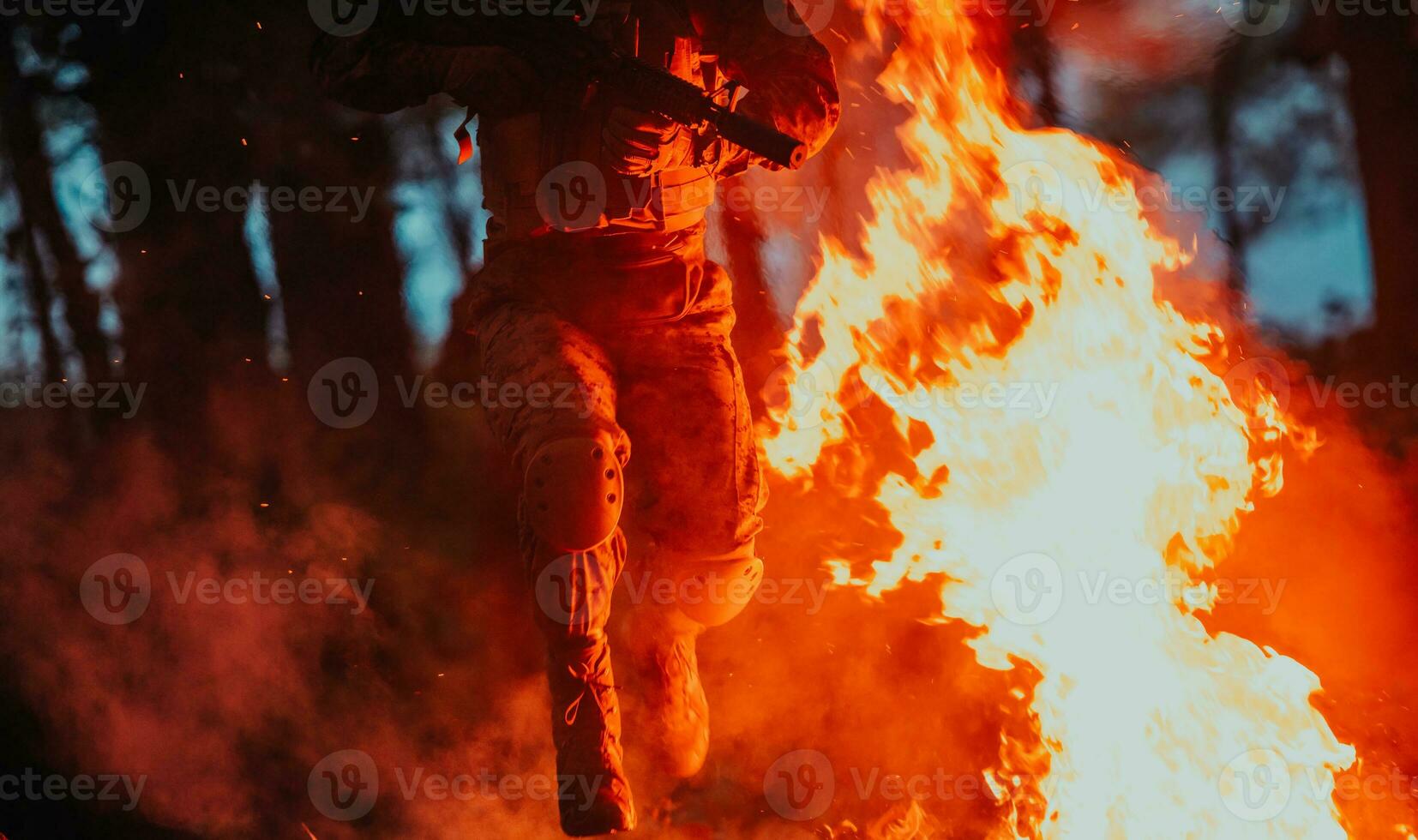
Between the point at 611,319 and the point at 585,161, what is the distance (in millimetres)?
460

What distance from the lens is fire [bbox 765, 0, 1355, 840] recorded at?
3.88 meters

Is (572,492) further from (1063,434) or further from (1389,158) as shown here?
(1389,158)

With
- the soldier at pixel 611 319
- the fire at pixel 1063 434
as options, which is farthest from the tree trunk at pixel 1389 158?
the soldier at pixel 611 319

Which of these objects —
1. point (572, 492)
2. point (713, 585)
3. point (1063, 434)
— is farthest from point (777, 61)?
point (1063, 434)

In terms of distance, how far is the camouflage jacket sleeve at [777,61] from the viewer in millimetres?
2979

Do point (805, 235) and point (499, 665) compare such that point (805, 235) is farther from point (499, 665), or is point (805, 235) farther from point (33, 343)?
point (33, 343)

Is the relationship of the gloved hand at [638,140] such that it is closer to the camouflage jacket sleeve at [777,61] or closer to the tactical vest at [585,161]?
the tactical vest at [585,161]

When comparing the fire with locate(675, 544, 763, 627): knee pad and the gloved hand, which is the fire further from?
the gloved hand

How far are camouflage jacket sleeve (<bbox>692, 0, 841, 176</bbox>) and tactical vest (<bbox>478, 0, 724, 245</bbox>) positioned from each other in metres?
0.09

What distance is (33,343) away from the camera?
3.82 meters

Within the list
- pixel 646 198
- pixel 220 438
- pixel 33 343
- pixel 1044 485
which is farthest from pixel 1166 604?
pixel 33 343

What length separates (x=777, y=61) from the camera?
9.88ft

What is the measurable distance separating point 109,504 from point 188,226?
1.06 meters

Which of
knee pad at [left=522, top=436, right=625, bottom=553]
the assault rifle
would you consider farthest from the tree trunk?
knee pad at [left=522, top=436, right=625, bottom=553]
